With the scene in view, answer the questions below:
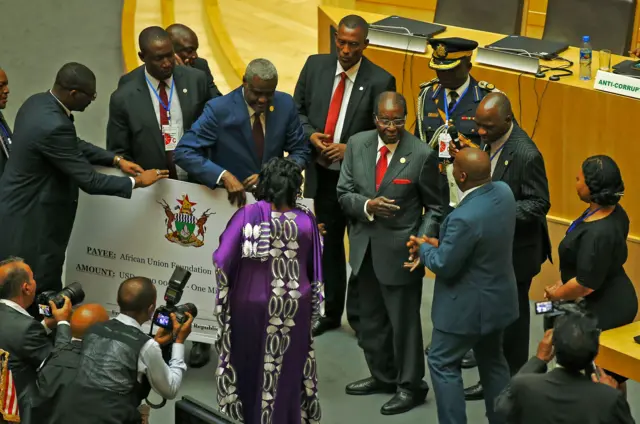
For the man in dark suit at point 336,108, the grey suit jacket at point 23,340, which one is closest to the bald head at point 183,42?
the man in dark suit at point 336,108

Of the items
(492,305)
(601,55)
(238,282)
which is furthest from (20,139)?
(601,55)

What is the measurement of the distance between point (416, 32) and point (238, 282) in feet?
9.97

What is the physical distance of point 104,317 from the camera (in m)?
4.49

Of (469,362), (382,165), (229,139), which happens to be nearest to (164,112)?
(229,139)

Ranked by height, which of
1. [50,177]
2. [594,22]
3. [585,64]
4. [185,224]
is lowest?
[185,224]

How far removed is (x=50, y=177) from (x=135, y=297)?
1708 millimetres

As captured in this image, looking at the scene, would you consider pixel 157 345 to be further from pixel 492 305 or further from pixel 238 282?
pixel 492 305

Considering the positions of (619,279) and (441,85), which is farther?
(441,85)

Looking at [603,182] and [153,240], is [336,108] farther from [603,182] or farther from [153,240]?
[603,182]

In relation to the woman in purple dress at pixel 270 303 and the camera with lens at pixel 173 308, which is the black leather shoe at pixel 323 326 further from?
the camera with lens at pixel 173 308

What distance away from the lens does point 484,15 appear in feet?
28.7

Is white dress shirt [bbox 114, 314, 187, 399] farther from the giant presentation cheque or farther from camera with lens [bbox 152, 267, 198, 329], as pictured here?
the giant presentation cheque

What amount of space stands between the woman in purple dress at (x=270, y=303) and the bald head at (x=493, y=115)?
1.09 m

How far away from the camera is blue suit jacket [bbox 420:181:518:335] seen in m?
5.00
